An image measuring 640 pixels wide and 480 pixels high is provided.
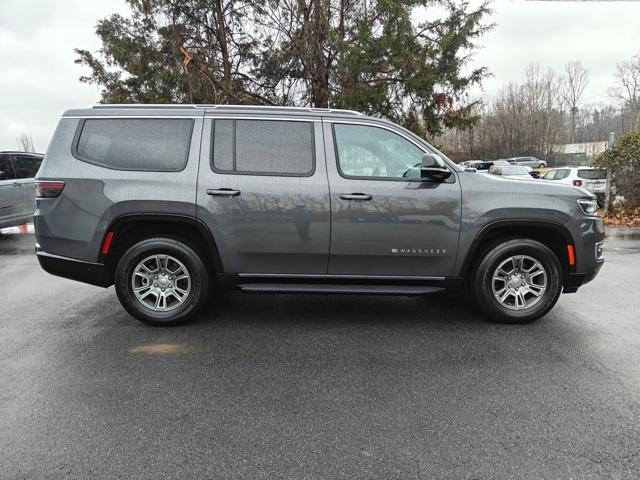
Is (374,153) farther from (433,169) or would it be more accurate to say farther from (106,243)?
(106,243)

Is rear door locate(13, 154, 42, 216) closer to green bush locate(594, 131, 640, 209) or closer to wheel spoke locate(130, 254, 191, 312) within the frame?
wheel spoke locate(130, 254, 191, 312)

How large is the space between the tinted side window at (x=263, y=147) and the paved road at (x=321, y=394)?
1.55 metres

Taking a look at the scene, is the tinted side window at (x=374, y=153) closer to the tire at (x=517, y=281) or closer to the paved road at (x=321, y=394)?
the tire at (x=517, y=281)

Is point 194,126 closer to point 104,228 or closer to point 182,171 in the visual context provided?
point 182,171

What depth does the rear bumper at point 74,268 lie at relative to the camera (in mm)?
4168

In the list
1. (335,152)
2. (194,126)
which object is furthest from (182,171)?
(335,152)

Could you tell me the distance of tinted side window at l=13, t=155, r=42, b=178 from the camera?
31.1 ft

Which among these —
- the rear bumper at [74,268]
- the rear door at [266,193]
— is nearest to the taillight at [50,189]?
the rear bumper at [74,268]

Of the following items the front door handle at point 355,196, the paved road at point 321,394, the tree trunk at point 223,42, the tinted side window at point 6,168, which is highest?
the tree trunk at point 223,42

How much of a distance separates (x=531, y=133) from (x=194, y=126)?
56.9 meters

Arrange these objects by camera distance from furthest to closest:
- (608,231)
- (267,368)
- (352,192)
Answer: (608,231)
(352,192)
(267,368)

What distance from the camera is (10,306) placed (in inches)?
200

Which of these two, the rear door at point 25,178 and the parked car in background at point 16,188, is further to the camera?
the rear door at point 25,178

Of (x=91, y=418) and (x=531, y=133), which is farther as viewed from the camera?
(x=531, y=133)
